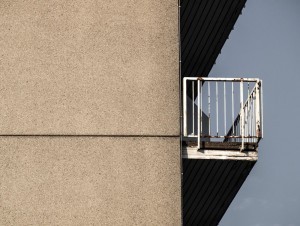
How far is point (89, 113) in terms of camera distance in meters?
11.0

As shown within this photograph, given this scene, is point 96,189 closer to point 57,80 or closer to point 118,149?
point 118,149

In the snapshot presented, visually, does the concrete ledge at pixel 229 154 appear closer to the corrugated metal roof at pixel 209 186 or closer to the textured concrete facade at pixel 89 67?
the corrugated metal roof at pixel 209 186

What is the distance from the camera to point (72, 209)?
10.7m

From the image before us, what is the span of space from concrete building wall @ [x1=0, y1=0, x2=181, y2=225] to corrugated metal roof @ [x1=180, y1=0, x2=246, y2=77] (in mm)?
2606

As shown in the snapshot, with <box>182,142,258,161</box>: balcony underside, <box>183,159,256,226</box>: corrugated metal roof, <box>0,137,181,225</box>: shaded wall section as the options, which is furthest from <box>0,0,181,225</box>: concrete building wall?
<box>183,159,256,226</box>: corrugated metal roof

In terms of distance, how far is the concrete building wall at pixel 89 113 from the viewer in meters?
10.8

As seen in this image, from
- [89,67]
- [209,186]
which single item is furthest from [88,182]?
[209,186]

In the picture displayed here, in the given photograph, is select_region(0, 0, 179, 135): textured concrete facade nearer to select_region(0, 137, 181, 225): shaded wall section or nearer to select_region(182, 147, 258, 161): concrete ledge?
select_region(0, 137, 181, 225): shaded wall section

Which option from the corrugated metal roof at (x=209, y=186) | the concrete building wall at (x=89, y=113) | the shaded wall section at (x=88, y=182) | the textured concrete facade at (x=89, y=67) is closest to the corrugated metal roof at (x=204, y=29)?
the textured concrete facade at (x=89, y=67)

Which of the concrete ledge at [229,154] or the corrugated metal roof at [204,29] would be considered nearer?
the concrete ledge at [229,154]

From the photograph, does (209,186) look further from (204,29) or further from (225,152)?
(204,29)

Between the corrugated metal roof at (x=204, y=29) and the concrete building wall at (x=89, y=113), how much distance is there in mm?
2606

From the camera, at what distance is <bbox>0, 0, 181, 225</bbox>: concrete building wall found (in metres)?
10.8

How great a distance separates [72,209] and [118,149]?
3.36ft
